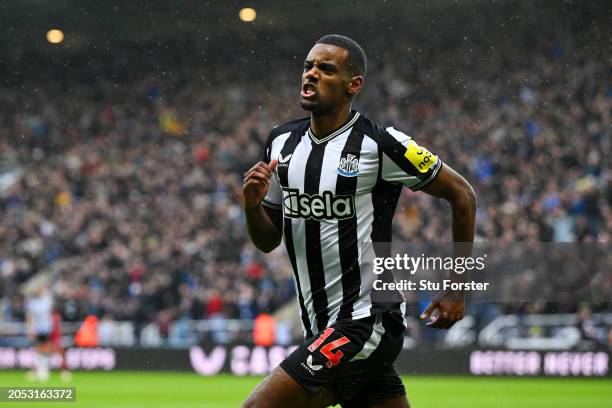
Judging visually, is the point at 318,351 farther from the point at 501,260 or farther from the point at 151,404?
the point at 501,260

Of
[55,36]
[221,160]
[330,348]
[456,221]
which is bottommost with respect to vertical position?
[330,348]

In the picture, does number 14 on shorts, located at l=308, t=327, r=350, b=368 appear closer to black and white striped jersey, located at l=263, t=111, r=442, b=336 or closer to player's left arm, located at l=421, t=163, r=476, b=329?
black and white striped jersey, located at l=263, t=111, r=442, b=336

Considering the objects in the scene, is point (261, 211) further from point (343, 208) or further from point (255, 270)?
point (255, 270)

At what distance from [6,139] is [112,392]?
41.0ft

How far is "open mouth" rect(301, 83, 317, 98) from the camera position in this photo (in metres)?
4.47

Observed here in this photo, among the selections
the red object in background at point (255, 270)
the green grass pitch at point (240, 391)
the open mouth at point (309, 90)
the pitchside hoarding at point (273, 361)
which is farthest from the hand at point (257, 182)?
the red object in background at point (255, 270)

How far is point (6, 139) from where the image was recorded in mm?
24922

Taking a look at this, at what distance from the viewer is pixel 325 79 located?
449 cm

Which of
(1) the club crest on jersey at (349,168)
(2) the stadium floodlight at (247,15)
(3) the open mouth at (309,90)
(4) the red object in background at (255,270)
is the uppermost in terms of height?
(2) the stadium floodlight at (247,15)

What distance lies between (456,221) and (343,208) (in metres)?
0.47

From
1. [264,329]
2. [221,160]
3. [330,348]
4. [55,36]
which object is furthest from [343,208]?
[55,36]

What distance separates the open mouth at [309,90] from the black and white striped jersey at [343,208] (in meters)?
0.21

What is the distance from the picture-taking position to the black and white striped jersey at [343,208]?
442 centimetres

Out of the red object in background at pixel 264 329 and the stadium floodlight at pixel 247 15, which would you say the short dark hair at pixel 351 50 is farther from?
the stadium floodlight at pixel 247 15
